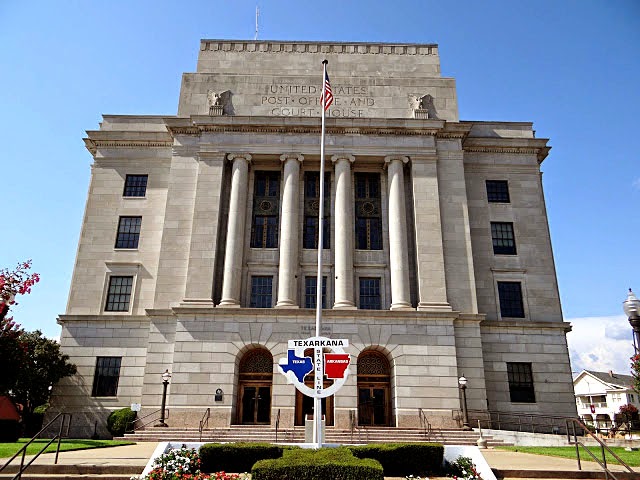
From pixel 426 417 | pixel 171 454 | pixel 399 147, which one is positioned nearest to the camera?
pixel 171 454

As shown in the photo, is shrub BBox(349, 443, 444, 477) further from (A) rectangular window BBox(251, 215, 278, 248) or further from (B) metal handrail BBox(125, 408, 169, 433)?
(A) rectangular window BBox(251, 215, 278, 248)

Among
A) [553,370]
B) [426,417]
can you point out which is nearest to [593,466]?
[426,417]

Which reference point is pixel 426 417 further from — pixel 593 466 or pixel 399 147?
pixel 399 147

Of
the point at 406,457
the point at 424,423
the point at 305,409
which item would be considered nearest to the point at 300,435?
the point at 305,409

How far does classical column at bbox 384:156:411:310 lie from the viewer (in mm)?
30625

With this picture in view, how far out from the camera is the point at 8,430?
78.5ft

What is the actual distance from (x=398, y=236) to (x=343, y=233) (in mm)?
3539

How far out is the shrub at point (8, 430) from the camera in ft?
78.0

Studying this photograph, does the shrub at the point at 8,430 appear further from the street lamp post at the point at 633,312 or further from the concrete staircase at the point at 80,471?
the street lamp post at the point at 633,312

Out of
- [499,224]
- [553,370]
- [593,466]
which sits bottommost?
[593,466]

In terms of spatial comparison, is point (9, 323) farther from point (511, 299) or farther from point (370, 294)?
point (511, 299)

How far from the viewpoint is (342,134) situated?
34344mm

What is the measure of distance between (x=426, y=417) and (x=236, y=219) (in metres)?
16.6

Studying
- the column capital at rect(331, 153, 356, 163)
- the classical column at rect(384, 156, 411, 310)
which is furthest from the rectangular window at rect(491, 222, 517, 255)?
the column capital at rect(331, 153, 356, 163)
